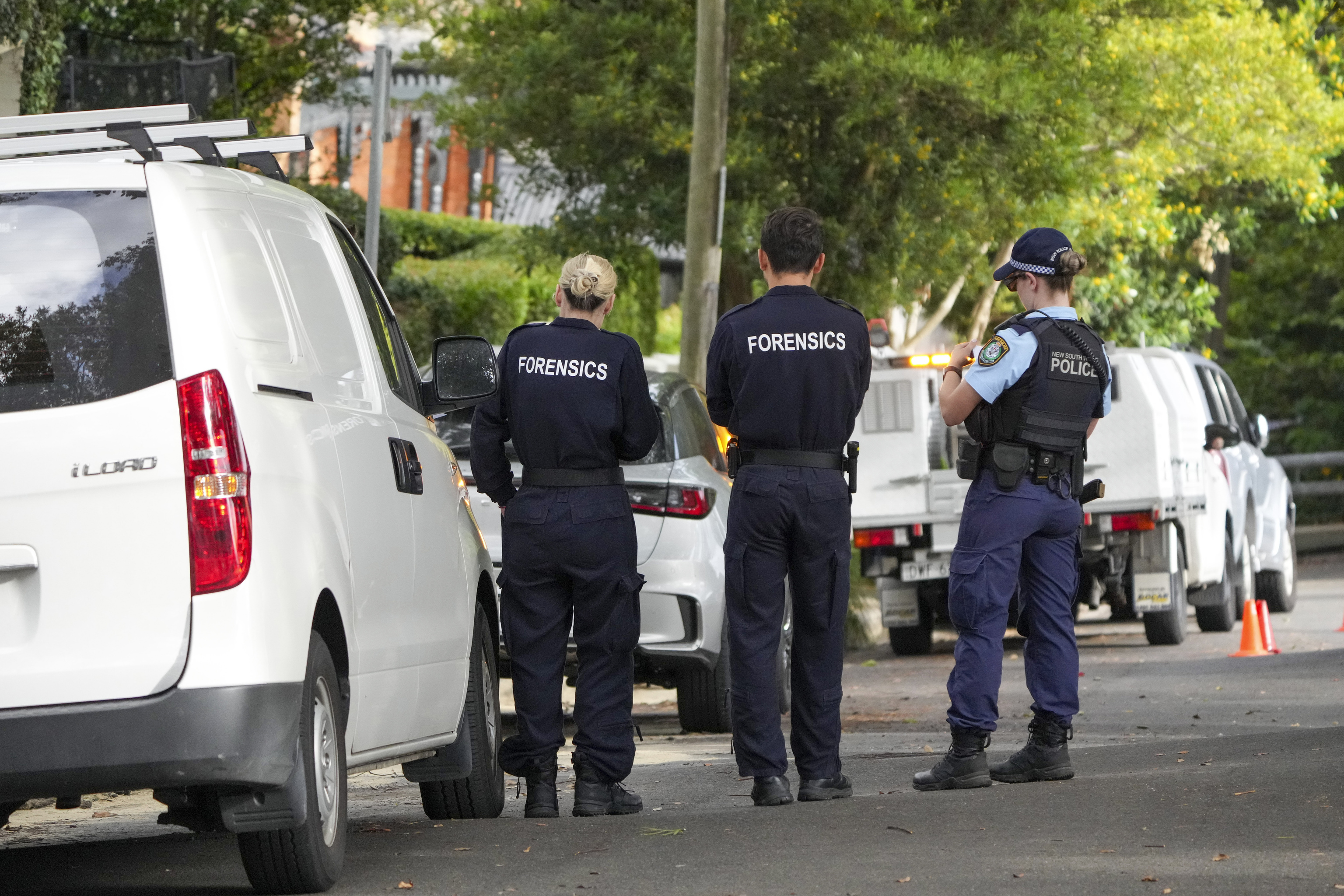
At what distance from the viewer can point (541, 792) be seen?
6.81m

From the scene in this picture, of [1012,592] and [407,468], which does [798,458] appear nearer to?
[1012,592]

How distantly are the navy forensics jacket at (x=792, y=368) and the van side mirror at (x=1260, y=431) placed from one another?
1049 cm

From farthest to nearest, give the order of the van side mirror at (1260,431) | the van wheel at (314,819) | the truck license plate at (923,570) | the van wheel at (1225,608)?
the van side mirror at (1260,431)
the van wheel at (1225,608)
the truck license plate at (923,570)
the van wheel at (314,819)

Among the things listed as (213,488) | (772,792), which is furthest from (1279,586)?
(213,488)

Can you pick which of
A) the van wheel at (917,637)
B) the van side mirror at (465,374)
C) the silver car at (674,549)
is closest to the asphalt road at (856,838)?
the silver car at (674,549)

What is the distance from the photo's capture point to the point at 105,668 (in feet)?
14.5

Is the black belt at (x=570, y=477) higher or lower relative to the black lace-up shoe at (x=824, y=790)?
higher

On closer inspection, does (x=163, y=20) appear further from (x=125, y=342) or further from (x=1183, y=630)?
(x=125, y=342)

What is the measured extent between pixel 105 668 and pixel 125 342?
0.71 meters

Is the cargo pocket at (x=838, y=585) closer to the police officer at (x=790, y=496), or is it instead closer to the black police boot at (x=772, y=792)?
the police officer at (x=790, y=496)

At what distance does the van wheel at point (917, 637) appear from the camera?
14.7 meters

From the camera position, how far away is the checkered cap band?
720 cm

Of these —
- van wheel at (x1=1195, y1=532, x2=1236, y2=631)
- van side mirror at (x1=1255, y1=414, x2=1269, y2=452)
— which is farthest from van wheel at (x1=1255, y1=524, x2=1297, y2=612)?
van wheel at (x1=1195, y1=532, x2=1236, y2=631)

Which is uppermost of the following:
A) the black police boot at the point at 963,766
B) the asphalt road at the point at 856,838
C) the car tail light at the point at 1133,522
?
the car tail light at the point at 1133,522
